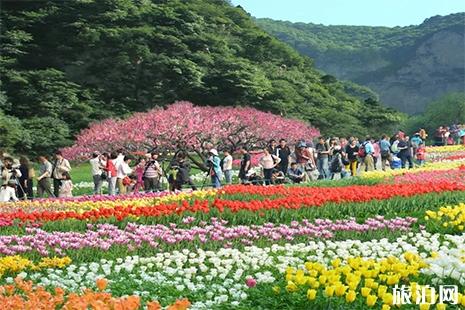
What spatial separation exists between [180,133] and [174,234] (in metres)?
14.4

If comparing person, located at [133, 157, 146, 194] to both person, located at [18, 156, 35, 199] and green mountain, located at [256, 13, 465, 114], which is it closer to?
person, located at [18, 156, 35, 199]

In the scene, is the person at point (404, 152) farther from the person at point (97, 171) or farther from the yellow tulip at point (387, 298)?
the yellow tulip at point (387, 298)

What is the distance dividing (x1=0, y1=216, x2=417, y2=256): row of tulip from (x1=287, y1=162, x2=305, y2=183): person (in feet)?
25.3

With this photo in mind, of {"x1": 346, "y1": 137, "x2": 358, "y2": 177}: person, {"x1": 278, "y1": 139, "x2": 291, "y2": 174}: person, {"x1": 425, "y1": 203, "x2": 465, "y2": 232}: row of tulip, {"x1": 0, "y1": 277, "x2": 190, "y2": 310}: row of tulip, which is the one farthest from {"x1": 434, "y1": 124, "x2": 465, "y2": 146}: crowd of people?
{"x1": 0, "y1": 277, "x2": 190, "y2": 310}: row of tulip

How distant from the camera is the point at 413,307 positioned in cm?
449

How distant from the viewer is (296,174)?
17.3 metres

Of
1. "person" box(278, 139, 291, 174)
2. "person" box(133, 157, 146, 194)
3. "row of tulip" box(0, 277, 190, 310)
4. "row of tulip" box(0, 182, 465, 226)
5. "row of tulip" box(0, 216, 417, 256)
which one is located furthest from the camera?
"person" box(278, 139, 291, 174)

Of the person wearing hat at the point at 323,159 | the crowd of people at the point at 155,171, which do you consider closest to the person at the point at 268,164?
the crowd of people at the point at 155,171

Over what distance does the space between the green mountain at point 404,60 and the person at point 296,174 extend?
91.6 metres

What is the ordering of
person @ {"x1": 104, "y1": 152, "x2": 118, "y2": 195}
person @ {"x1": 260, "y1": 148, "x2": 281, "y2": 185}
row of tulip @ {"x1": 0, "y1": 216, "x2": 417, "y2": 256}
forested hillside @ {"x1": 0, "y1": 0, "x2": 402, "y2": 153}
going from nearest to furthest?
1. row of tulip @ {"x1": 0, "y1": 216, "x2": 417, "y2": 256}
2. person @ {"x1": 104, "y1": 152, "x2": 118, "y2": 195}
3. person @ {"x1": 260, "y1": 148, "x2": 281, "y2": 185}
4. forested hillside @ {"x1": 0, "y1": 0, "x2": 402, "y2": 153}

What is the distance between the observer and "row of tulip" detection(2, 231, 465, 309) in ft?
16.7

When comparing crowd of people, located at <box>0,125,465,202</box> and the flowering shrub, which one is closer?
crowd of people, located at <box>0,125,465,202</box>

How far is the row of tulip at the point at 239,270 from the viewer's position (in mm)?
5102

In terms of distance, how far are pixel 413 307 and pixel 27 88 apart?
96.5ft
